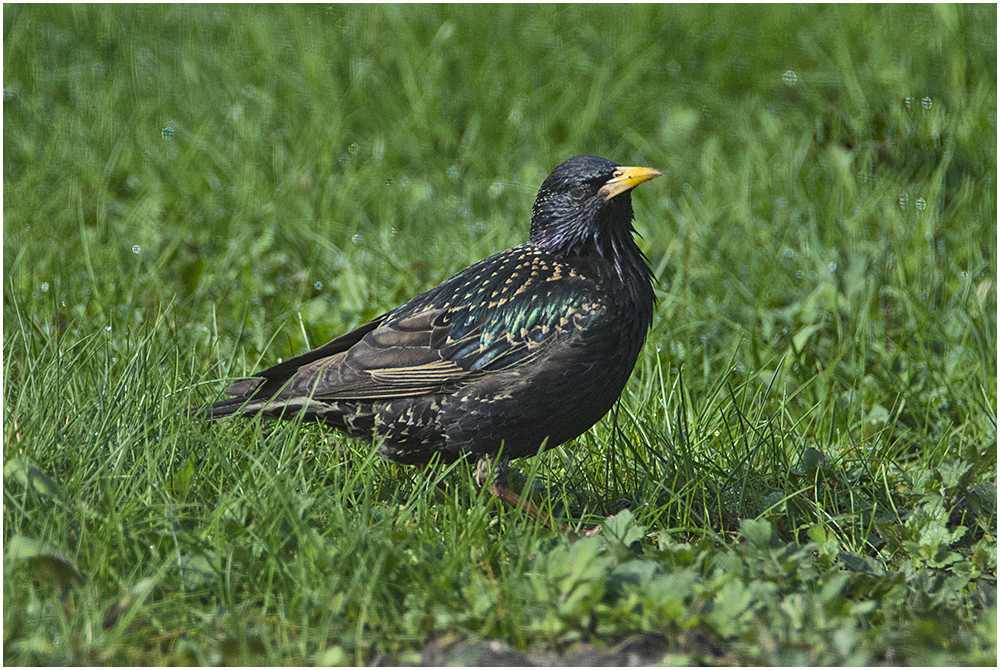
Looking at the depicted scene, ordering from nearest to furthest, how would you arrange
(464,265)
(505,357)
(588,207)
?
(505,357), (588,207), (464,265)

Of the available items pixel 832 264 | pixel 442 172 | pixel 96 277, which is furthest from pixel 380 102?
pixel 832 264

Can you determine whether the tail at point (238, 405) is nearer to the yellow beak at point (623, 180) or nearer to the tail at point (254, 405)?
the tail at point (254, 405)

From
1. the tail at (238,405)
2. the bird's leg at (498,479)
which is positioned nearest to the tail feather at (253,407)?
the tail at (238,405)

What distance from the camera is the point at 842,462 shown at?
13.4ft

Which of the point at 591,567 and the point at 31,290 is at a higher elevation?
the point at 31,290

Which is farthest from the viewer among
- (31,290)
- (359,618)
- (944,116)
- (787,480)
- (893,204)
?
(944,116)

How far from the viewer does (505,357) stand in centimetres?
377

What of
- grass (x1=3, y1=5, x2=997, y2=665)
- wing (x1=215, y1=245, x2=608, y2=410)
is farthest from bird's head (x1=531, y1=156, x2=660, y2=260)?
grass (x1=3, y1=5, x2=997, y2=665)

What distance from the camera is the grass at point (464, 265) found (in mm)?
2904

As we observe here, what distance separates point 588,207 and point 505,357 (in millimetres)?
637

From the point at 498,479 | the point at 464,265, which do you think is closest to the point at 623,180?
the point at 498,479

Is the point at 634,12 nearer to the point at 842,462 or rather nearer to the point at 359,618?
the point at 842,462

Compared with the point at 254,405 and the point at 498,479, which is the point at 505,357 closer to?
the point at 498,479

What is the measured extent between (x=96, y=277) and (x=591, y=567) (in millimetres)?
3551
